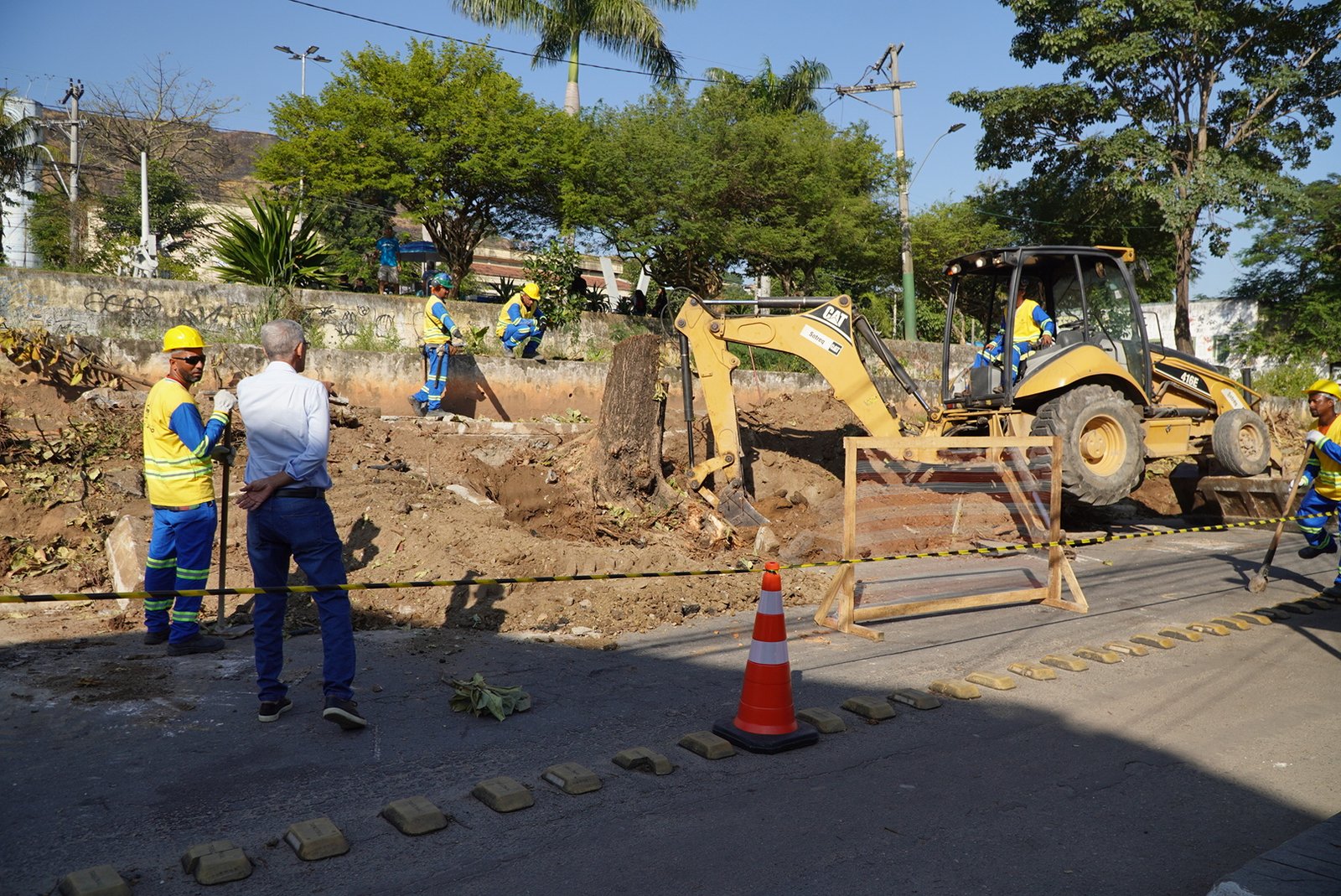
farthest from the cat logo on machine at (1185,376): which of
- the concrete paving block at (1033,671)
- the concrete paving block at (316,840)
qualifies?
the concrete paving block at (316,840)

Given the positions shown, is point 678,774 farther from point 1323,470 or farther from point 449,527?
point 1323,470

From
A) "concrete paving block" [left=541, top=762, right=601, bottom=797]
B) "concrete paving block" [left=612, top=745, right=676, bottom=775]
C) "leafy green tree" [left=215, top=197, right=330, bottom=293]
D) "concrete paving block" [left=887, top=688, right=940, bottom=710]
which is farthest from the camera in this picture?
"leafy green tree" [left=215, top=197, right=330, bottom=293]

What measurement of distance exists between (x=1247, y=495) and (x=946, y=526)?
210 inches

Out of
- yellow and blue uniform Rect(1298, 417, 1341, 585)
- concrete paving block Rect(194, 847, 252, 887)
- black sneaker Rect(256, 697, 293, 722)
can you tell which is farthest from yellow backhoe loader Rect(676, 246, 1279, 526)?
concrete paving block Rect(194, 847, 252, 887)

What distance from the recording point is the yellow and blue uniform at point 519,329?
13930 millimetres

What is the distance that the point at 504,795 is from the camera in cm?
393

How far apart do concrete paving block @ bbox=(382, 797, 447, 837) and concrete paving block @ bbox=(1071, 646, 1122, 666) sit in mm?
4570

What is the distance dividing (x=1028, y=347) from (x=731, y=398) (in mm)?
3583

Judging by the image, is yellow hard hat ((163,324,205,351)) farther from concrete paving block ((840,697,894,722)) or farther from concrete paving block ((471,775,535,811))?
concrete paving block ((840,697,894,722))

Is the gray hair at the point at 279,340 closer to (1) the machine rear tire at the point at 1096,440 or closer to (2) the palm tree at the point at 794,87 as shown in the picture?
(1) the machine rear tire at the point at 1096,440

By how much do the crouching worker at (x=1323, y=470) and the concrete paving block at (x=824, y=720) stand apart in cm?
532

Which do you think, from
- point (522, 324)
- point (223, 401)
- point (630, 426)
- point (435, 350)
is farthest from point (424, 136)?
point (223, 401)

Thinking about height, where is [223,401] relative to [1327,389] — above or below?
below

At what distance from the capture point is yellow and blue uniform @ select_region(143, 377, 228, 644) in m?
6.04
